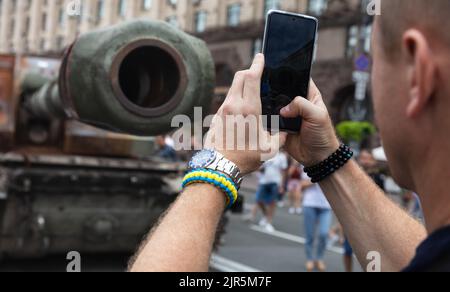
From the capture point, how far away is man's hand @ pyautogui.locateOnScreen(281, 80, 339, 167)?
1512mm

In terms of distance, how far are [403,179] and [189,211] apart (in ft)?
1.46

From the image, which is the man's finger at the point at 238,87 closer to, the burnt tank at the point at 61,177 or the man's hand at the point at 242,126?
the man's hand at the point at 242,126

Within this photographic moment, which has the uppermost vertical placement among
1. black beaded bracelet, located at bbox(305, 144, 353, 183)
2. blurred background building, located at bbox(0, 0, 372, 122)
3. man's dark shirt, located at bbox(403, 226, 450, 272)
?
blurred background building, located at bbox(0, 0, 372, 122)

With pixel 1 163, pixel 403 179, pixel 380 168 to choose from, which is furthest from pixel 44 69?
pixel 403 179

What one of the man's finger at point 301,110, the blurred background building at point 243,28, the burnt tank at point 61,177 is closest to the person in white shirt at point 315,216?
the burnt tank at point 61,177

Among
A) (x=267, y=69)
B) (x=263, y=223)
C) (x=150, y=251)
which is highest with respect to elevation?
(x=267, y=69)

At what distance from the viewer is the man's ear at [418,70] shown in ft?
3.11

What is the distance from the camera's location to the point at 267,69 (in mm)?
1450

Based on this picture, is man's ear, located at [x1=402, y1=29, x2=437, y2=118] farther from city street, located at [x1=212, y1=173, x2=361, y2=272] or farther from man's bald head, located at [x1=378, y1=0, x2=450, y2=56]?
city street, located at [x1=212, y1=173, x2=361, y2=272]

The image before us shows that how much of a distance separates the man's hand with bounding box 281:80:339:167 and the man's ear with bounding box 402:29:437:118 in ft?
1.66

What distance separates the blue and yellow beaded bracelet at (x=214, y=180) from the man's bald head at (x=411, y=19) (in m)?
0.45

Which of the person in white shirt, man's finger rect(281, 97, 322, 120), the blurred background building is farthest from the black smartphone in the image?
the blurred background building

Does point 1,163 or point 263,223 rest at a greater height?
point 1,163
